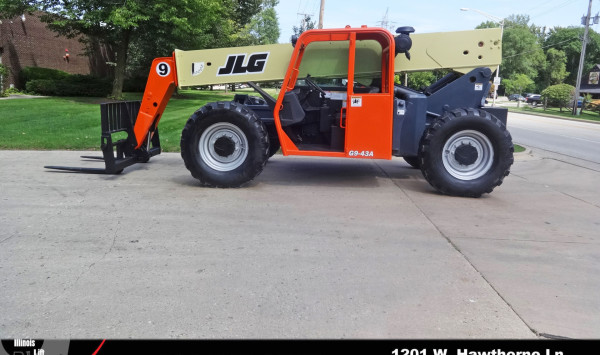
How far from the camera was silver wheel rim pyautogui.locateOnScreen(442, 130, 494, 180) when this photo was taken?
6.68m

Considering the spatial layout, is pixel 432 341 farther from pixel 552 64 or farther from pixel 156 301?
pixel 552 64

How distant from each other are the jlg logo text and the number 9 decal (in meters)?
0.95

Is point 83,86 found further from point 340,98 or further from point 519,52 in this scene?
point 519,52

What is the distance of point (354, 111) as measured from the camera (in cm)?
658

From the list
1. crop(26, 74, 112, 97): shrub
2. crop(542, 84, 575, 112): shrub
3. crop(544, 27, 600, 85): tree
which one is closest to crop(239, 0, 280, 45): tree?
crop(542, 84, 575, 112): shrub

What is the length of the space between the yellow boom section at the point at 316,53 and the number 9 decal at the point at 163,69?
24cm

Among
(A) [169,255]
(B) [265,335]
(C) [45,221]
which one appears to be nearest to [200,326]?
(B) [265,335]

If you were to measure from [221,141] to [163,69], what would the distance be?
1.57m

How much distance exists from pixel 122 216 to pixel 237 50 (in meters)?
3.08

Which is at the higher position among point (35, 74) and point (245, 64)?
point (35, 74)

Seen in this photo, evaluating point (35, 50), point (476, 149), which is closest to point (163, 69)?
point (476, 149)

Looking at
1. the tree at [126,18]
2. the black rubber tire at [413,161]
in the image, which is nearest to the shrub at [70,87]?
the tree at [126,18]

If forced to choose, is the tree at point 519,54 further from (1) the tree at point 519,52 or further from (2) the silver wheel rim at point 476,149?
(2) the silver wheel rim at point 476,149

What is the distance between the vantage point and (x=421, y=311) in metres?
3.33
